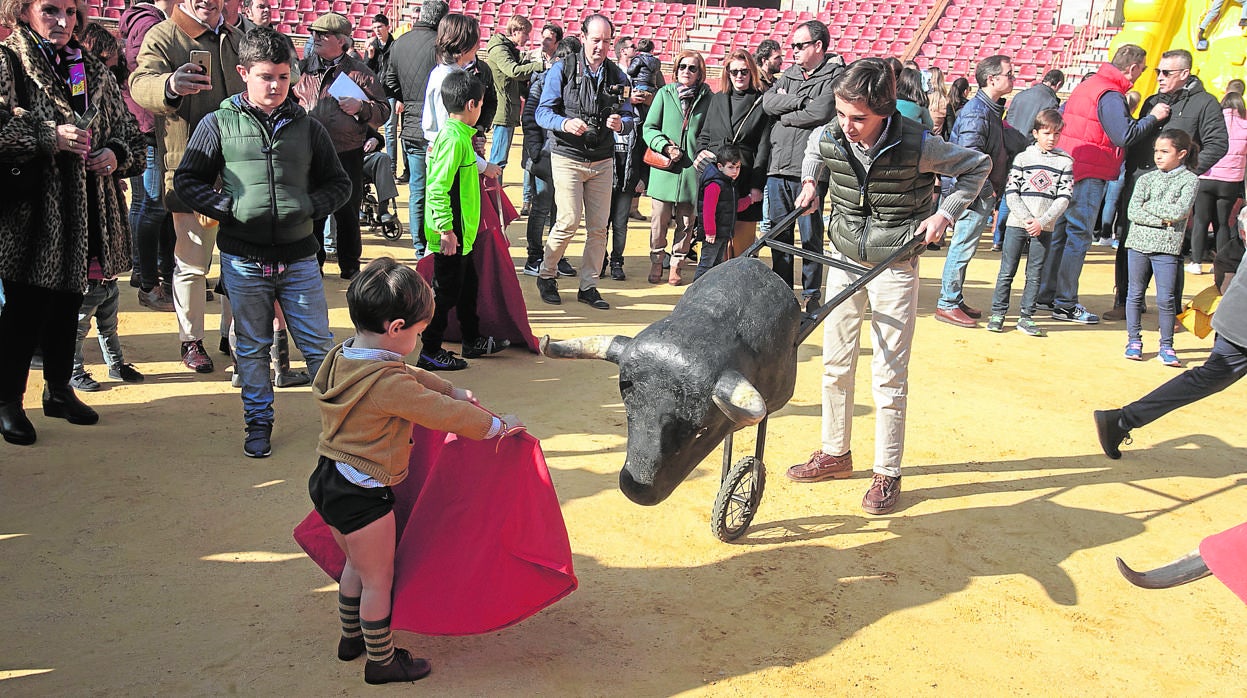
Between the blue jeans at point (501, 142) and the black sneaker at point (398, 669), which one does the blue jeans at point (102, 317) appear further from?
the blue jeans at point (501, 142)

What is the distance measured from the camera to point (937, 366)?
24.6 ft

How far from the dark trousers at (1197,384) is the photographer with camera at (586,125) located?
13.9ft

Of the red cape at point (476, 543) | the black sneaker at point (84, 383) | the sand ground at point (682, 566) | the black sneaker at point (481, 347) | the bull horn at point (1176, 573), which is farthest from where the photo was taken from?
the black sneaker at point (481, 347)

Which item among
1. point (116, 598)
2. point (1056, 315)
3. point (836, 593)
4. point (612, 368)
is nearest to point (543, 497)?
point (836, 593)

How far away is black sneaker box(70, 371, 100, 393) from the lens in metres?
5.91

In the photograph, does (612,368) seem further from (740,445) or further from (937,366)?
(937,366)

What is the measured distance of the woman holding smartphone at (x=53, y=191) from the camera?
474cm

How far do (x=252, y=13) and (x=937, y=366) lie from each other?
22.2 feet

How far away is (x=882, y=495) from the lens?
195 inches

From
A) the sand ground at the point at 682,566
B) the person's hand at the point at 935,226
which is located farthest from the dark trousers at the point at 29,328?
the person's hand at the point at 935,226

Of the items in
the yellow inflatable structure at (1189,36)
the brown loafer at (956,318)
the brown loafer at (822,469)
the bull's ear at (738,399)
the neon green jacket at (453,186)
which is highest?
the yellow inflatable structure at (1189,36)

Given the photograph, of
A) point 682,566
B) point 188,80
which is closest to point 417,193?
point 188,80

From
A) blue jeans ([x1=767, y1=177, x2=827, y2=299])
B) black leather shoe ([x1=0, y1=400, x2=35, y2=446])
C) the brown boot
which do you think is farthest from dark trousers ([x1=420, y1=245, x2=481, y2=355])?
the brown boot

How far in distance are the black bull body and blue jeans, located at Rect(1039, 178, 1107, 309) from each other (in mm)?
5797
